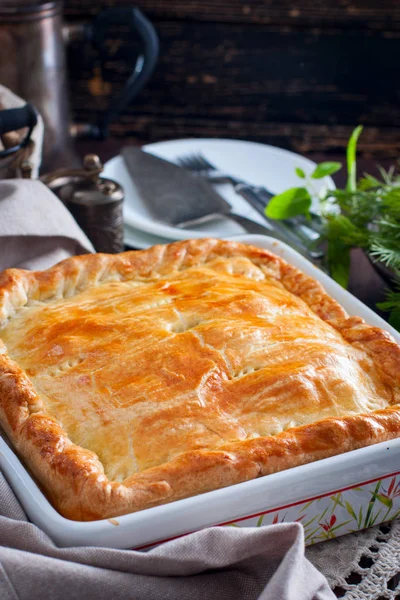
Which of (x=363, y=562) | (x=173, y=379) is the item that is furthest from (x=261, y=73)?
(x=363, y=562)

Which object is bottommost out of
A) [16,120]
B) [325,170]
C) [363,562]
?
[363,562]

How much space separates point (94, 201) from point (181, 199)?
1.52 feet

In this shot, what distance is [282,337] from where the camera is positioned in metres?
1.54

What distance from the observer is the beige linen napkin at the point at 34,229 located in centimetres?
192

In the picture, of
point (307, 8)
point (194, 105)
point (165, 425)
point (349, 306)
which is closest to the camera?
point (165, 425)

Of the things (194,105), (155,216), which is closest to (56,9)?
(155,216)

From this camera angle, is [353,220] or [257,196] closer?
[353,220]

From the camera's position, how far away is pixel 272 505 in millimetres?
1247

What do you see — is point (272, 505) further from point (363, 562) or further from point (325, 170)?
point (325, 170)

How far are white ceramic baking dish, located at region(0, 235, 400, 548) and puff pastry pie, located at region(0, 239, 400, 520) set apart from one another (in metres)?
0.03

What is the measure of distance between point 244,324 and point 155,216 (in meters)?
1.04

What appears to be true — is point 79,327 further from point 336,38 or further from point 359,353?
point 336,38

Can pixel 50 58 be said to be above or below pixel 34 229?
above

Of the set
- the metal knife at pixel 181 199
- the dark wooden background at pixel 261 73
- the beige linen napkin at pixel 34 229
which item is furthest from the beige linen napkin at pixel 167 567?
the dark wooden background at pixel 261 73
